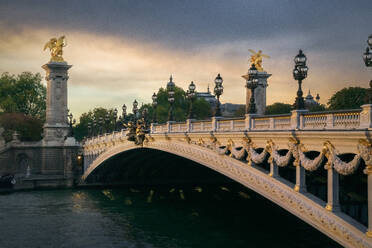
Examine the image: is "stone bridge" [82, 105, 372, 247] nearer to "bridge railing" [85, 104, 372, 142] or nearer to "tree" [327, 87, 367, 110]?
"bridge railing" [85, 104, 372, 142]

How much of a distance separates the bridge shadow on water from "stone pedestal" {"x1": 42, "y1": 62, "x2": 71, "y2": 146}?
1592 cm

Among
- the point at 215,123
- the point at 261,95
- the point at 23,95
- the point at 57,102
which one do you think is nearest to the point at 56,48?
the point at 57,102

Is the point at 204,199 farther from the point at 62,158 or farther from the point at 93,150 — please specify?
the point at 62,158

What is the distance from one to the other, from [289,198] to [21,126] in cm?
6504

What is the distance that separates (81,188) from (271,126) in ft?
117

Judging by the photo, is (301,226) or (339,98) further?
(339,98)

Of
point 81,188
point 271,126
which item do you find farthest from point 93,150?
point 271,126

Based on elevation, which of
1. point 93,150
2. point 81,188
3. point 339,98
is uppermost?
point 339,98

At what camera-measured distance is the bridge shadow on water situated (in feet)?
79.6

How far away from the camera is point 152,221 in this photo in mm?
30516

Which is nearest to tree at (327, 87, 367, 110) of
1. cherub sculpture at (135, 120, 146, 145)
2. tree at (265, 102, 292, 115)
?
tree at (265, 102, 292, 115)

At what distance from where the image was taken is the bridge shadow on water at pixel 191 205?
79.6ft

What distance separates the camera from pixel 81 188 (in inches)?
1949

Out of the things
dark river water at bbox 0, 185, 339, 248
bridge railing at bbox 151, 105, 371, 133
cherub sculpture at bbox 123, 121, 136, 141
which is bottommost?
dark river water at bbox 0, 185, 339, 248
